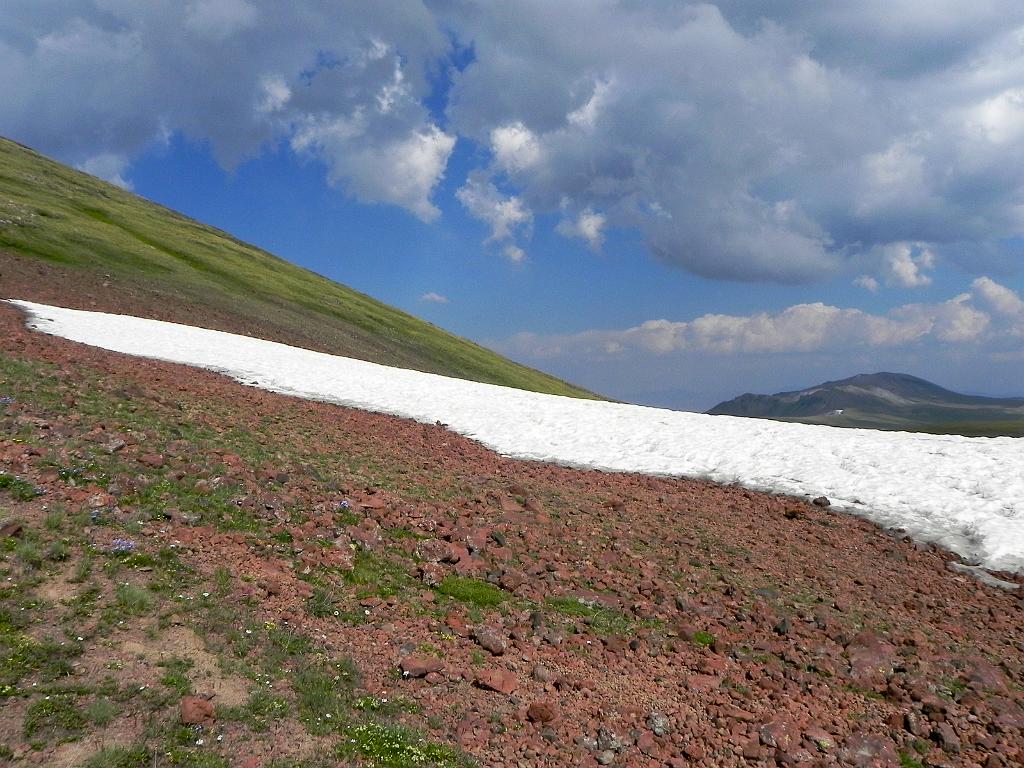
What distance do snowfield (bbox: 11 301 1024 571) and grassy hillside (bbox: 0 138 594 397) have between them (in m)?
16.6

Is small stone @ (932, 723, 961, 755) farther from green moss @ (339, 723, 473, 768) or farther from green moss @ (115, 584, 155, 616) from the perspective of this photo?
green moss @ (115, 584, 155, 616)

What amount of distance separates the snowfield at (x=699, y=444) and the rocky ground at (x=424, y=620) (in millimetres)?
1901

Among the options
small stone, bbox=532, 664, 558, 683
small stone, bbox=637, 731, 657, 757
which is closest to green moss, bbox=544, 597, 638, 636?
small stone, bbox=532, 664, 558, 683

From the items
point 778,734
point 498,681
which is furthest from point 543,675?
point 778,734

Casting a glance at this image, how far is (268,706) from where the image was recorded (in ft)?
25.2

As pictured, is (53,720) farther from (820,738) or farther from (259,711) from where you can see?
(820,738)

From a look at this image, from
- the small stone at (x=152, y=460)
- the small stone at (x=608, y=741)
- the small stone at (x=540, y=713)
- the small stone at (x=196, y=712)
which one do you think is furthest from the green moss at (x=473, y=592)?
the small stone at (x=152, y=460)

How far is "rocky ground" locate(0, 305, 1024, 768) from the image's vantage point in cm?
758

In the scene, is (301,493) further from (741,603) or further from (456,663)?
(741,603)

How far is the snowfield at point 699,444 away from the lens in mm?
18312

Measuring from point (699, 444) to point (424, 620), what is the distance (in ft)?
56.0

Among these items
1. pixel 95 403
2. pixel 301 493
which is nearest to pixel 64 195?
pixel 95 403

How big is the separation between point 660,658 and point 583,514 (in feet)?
21.5

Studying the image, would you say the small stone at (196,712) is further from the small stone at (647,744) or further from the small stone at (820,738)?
the small stone at (820,738)
